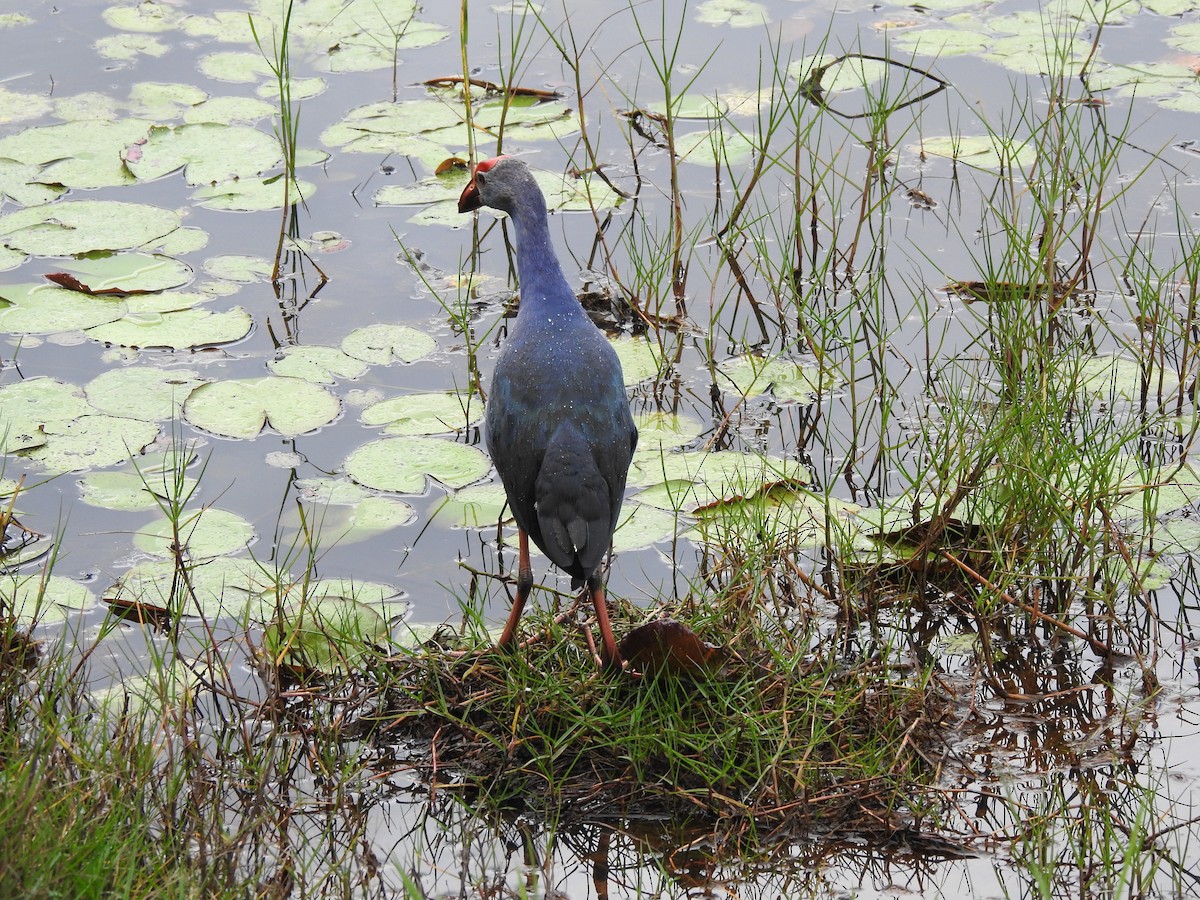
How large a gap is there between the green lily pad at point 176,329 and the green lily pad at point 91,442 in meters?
0.40

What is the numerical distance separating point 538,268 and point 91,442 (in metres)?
1.45

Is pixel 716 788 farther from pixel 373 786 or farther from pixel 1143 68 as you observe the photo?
pixel 1143 68

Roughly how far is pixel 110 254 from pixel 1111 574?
10.6 feet

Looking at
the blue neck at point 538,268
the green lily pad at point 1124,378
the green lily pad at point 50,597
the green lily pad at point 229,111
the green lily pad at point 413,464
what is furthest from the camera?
the green lily pad at point 229,111

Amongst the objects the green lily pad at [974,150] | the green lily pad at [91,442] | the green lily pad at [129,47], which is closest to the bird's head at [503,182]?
the green lily pad at [91,442]

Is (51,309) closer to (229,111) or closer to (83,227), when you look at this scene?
(83,227)

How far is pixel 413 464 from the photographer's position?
3936 millimetres

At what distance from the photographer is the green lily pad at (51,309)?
4.37m

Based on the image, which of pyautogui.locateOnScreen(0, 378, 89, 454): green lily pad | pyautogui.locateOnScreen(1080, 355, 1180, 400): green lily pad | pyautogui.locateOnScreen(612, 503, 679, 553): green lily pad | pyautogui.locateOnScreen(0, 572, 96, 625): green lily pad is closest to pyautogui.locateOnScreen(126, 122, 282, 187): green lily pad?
pyautogui.locateOnScreen(0, 378, 89, 454): green lily pad

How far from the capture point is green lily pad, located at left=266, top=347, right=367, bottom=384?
429 centimetres

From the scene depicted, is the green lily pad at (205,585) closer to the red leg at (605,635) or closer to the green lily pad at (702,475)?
the red leg at (605,635)

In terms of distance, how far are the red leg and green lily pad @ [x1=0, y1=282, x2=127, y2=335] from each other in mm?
2116

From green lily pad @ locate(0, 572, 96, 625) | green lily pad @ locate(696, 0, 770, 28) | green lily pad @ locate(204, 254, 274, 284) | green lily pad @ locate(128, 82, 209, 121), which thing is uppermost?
green lily pad @ locate(696, 0, 770, 28)

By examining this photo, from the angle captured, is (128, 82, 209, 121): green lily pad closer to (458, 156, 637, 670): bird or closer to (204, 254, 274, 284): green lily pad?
(204, 254, 274, 284): green lily pad
